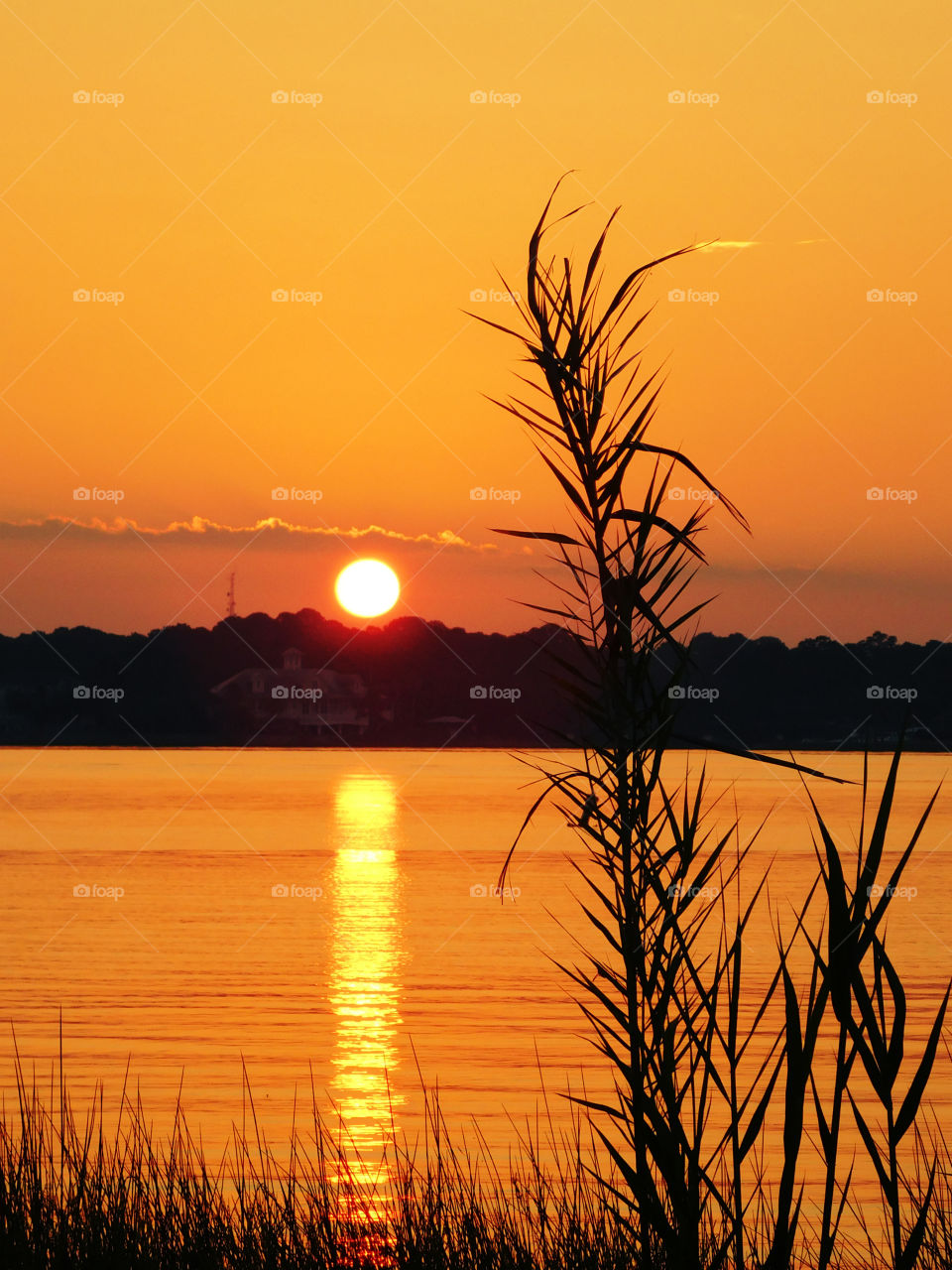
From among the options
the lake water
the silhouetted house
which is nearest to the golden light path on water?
the lake water

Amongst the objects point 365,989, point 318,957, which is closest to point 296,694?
point 318,957

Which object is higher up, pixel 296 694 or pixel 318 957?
pixel 296 694

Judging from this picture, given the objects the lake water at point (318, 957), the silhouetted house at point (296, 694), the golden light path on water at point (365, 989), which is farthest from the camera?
the silhouetted house at point (296, 694)

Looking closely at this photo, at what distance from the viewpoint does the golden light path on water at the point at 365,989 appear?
19.8 m

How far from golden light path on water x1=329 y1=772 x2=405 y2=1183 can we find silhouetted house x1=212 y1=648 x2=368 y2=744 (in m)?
89.4

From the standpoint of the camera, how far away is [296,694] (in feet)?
567

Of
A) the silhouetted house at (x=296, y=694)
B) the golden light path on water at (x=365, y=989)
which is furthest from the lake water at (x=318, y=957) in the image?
the silhouetted house at (x=296, y=694)

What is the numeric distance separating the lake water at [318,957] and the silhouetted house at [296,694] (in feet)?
249

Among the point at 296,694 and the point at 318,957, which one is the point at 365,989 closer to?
the point at 318,957

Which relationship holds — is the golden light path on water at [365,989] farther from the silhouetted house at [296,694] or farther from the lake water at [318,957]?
the silhouetted house at [296,694]

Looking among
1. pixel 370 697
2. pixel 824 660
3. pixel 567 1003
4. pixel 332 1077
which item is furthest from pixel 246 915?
pixel 370 697

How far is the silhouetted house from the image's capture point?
169 m

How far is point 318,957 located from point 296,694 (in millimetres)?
135918

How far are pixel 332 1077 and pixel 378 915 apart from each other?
23596 millimetres
